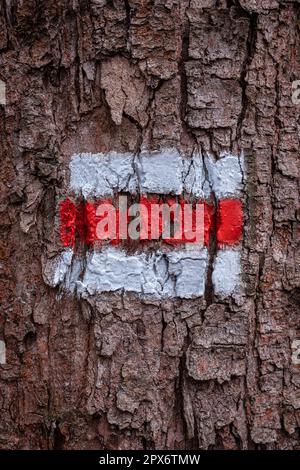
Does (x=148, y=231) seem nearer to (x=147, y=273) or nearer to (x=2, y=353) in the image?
(x=147, y=273)

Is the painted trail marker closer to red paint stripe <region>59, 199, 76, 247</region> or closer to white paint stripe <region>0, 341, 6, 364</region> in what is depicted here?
red paint stripe <region>59, 199, 76, 247</region>

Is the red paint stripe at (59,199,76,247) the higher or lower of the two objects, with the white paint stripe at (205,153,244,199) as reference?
lower

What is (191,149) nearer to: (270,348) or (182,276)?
(182,276)

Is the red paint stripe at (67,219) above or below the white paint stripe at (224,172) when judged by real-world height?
below

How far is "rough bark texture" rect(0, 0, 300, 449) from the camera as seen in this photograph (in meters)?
1.29

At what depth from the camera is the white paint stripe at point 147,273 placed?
1335mm

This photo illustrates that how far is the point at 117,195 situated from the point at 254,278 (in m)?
0.39

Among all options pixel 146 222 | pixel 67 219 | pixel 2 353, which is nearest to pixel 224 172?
pixel 146 222

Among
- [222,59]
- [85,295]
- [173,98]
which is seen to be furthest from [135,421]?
[222,59]

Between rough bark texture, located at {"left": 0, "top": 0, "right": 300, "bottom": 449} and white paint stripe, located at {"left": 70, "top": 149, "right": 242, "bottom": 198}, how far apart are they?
3 centimetres

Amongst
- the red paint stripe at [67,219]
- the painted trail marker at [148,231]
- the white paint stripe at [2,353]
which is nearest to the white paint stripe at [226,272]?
the painted trail marker at [148,231]

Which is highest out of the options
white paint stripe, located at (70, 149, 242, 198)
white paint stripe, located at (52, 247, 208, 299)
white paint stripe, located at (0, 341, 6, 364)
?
white paint stripe, located at (70, 149, 242, 198)

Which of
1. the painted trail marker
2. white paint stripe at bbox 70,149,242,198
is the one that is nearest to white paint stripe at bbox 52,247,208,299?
the painted trail marker

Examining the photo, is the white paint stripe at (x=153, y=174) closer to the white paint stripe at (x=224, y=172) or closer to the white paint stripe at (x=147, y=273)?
the white paint stripe at (x=224, y=172)
